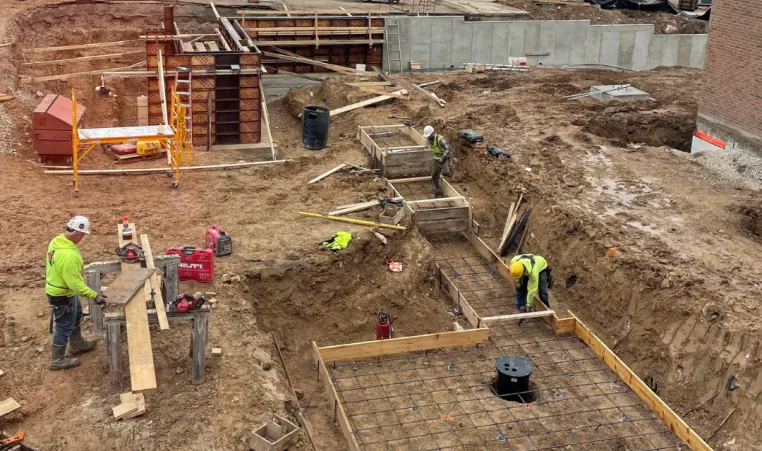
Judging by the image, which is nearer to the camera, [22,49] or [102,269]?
[102,269]

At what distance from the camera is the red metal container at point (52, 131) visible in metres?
17.0

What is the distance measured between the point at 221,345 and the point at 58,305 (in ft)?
A: 7.62

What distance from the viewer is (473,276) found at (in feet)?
51.2

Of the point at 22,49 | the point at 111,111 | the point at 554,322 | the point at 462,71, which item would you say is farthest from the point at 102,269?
the point at 462,71

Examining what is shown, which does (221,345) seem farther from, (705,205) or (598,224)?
(705,205)

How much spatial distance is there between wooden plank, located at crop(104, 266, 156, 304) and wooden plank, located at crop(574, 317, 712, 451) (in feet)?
23.3

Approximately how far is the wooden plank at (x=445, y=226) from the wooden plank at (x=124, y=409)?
8078 mm

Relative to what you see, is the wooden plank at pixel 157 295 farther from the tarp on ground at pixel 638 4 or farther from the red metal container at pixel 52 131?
the tarp on ground at pixel 638 4

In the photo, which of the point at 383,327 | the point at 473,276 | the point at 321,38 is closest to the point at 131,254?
the point at 383,327

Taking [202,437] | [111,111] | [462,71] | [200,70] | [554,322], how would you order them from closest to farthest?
[202,437], [554,322], [200,70], [111,111], [462,71]

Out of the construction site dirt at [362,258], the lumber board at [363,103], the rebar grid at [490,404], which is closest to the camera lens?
the construction site dirt at [362,258]

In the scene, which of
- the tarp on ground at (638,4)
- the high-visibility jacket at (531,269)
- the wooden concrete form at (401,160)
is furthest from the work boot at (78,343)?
the tarp on ground at (638,4)

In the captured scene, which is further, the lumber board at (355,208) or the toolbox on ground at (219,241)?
the lumber board at (355,208)

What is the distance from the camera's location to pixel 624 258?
45.7 feet
